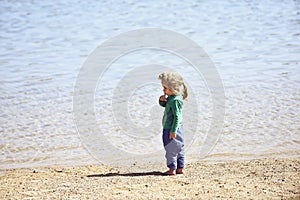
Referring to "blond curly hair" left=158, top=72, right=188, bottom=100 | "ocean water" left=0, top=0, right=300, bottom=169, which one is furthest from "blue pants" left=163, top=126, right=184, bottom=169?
"ocean water" left=0, top=0, right=300, bottom=169

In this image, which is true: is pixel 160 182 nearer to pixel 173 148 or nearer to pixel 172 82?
pixel 173 148

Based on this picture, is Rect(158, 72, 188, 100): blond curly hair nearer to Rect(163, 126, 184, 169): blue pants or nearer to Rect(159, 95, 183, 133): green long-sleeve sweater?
Rect(159, 95, 183, 133): green long-sleeve sweater

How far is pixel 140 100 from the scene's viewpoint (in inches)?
389

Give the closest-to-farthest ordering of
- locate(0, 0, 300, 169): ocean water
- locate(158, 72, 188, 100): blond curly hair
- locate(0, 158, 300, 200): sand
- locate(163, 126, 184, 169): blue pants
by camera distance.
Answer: locate(0, 158, 300, 200): sand
locate(158, 72, 188, 100): blond curly hair
locate(163, 126, 184, 169): blue pants
locate(0, 0, 300, 169): ocean water

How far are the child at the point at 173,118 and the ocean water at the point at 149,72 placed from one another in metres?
1.03

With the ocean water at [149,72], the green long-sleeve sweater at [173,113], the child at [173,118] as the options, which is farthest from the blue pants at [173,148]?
the ocean water at [149,72]

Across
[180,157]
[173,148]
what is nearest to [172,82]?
[173,148]

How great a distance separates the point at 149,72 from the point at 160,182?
5563 millimetres

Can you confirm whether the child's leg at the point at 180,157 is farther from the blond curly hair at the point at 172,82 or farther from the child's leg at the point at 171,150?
the blond curly hair at the point at 172,82

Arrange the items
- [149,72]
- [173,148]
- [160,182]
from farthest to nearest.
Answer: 1. [149,72]
2. [173,148]
3. [160,182]

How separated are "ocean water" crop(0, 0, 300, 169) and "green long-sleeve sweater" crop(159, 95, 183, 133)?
120 centimetres

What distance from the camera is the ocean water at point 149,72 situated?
809 cm

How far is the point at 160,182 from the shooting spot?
6152 millimetres

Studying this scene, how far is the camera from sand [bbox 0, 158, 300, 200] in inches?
223
